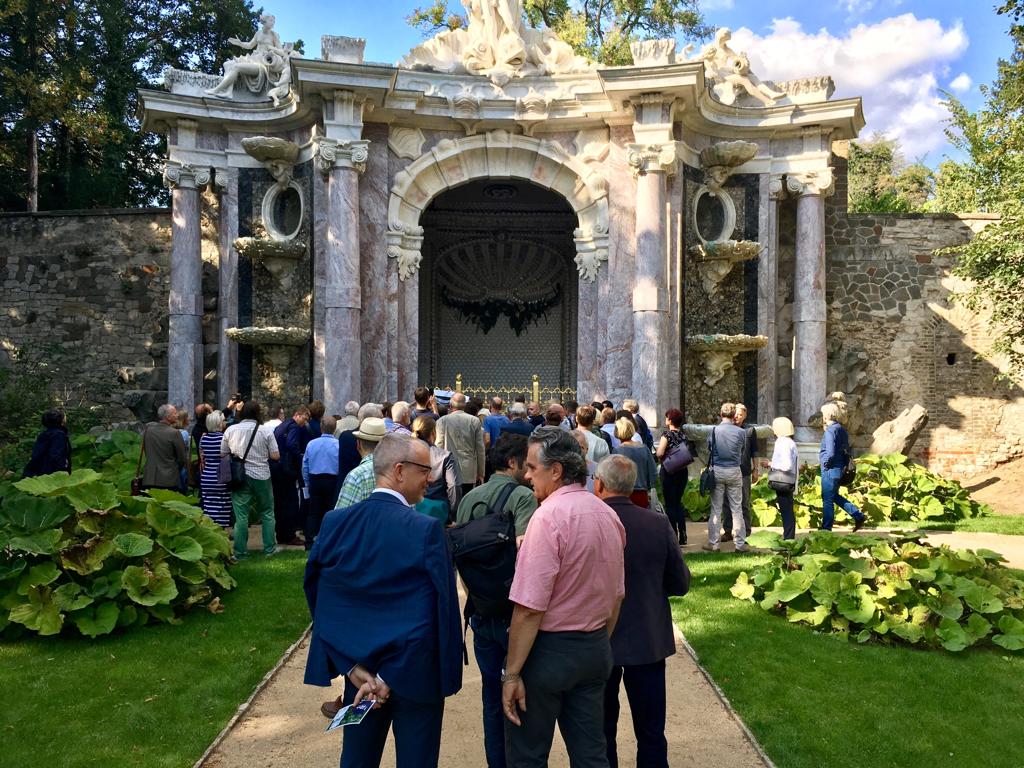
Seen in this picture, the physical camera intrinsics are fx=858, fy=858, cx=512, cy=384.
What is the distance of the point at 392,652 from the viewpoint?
2.92 meters

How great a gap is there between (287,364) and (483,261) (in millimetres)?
6295

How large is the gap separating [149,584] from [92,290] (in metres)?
12.7

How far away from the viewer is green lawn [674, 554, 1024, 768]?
172 inches

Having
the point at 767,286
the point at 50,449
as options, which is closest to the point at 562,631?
the point at 50,449

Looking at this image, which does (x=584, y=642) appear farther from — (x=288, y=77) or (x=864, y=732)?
(x=288, y=77)

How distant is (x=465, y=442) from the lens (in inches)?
313

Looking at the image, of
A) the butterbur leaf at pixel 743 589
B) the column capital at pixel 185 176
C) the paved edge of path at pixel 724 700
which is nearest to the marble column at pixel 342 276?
the column capital at pixel 185 176

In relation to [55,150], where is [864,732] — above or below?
below

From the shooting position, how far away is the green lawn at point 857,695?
14.3 ft

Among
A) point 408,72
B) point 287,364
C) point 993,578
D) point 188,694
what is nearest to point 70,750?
point 188,694

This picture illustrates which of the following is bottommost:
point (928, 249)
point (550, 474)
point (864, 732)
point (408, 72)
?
point (864, 732)

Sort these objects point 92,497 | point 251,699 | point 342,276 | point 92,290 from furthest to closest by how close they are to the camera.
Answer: point 92,290 < point 342,276 < point 92,497 < point 251,699

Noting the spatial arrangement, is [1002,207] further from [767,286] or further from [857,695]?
[857,695]

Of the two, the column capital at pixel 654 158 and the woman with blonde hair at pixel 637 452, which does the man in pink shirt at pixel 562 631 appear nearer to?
the woman with blonde hair at pixel 637 452
